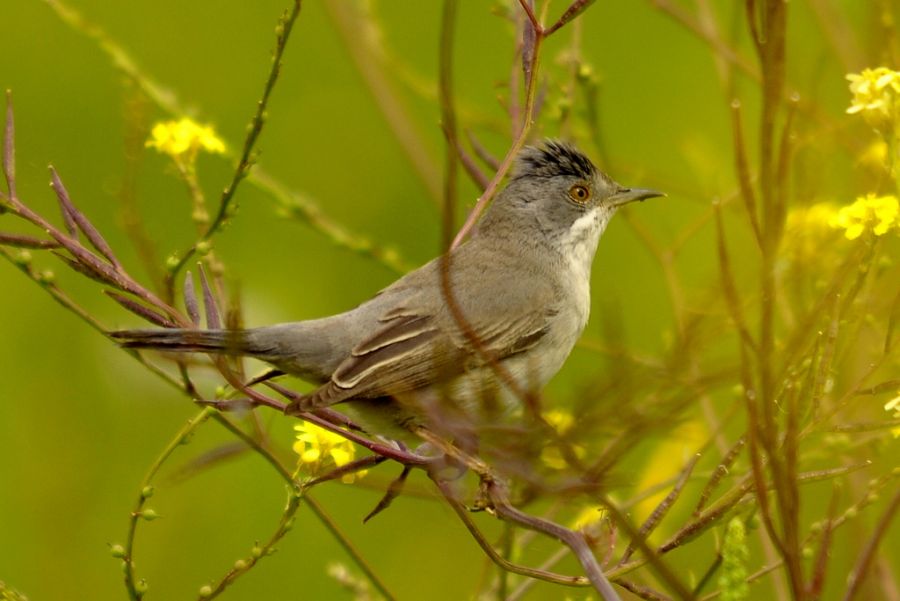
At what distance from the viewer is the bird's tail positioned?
95.9 inches

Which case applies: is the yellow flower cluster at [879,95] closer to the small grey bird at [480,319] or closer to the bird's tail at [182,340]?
the small grey bird at [480,319]

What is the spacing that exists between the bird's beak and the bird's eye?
0.07 meters

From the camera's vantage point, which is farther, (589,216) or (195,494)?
(195,494)

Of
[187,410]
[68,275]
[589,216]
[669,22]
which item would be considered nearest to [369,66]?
[589,216]

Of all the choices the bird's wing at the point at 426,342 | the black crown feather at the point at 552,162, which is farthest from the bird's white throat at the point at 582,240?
the bird's wing at the point at 426,342

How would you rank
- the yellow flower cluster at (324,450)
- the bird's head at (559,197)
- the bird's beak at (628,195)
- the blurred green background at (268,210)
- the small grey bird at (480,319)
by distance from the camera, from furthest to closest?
the blurred green background at (268,210)
the bird's head at (559,197)
the bird's beak at (628,195)
the small grey bird at (480,319)
the yellow flower cluster at (324,450)

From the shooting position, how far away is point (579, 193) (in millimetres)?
4242

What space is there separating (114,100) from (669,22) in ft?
11.5

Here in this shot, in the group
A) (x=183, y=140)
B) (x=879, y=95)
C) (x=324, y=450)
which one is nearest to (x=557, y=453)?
(x=324, y=450)

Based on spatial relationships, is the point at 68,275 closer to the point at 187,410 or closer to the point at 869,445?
the point at 187,410

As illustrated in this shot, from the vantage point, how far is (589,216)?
167 inches

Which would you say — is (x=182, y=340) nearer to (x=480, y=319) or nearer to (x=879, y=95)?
(x=480, y=319)

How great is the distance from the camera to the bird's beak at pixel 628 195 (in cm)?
402

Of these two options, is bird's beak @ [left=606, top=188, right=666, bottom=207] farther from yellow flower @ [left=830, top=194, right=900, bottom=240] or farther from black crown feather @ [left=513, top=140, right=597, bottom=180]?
yellow flower @ [left=830, top=194, right=900, bottom=240]
